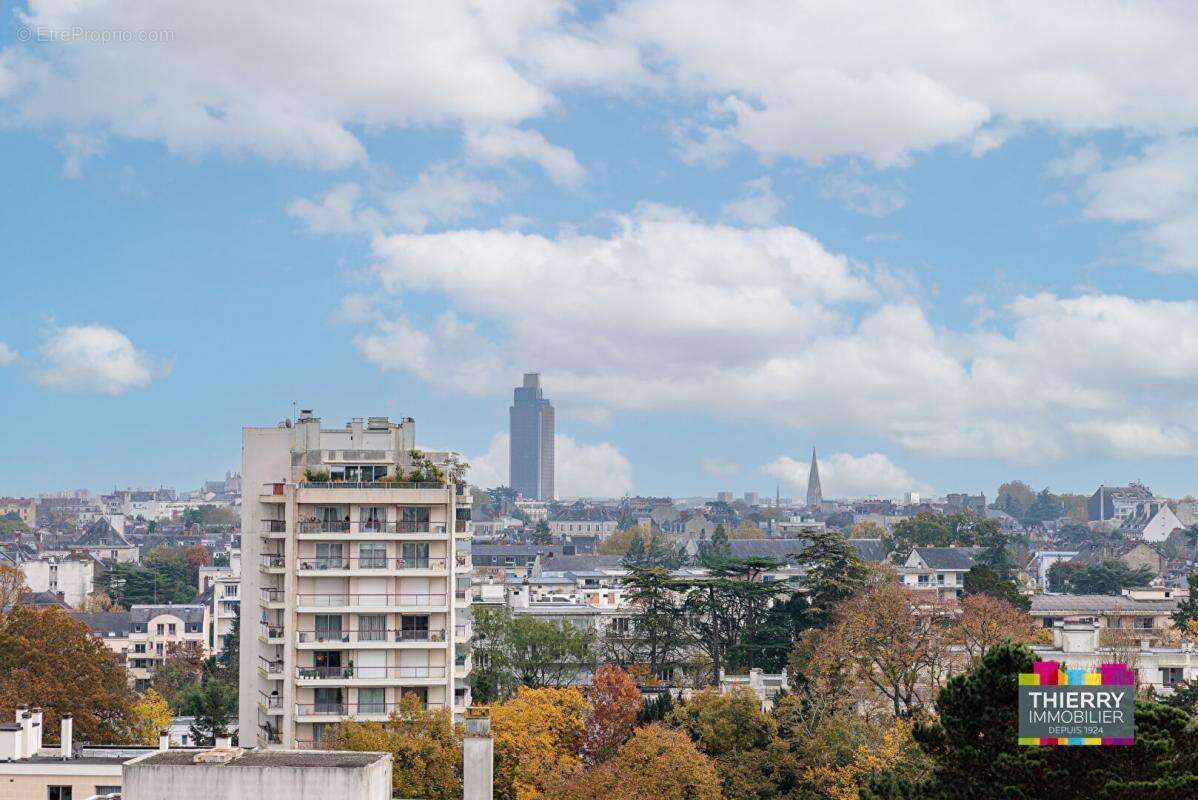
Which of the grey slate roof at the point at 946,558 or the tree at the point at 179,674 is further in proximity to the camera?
the grey slate roof at the point at 946,558

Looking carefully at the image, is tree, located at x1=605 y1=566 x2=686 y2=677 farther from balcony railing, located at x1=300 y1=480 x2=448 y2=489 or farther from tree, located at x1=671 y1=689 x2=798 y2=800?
balcony railing, located at x1=300 y1=480 x2=448 y2=489

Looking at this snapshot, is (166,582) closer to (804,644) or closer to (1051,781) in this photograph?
(804,644)

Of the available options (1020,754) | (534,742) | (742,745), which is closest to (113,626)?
(534,742)

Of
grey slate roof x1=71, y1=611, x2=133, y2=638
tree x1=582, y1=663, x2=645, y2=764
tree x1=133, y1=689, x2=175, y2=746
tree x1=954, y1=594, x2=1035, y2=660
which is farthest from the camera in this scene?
grey slate roof x1=71, y1=611, x2=133, y2=638

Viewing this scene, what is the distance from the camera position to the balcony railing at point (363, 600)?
46.4 meters

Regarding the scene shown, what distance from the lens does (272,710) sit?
46.1m

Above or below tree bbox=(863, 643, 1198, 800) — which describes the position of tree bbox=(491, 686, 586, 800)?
below

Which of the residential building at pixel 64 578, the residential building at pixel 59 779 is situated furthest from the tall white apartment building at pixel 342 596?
the residential building at pixel 64 578

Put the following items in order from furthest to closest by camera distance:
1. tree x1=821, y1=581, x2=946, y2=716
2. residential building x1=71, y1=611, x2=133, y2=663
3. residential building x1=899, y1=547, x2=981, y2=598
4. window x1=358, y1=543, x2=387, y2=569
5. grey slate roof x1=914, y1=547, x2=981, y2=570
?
grey slate roof x1=914, y1=547, x2=981, y2=570
residential building x1=899, y1=547, x2=981, y2=598
residential building x1=71, y1=611, x2=133, y2=663
tree x1=821, y1=581, x2=946, y2=716
window x1=358, y1=543, x2=387, y2=569

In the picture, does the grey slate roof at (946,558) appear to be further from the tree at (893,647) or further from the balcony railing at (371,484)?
the balcony railing at (371,484)

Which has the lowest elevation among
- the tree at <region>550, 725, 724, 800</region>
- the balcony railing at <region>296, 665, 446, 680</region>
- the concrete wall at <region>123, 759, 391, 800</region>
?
the tree at <region>550, 725, 724, 800</region>

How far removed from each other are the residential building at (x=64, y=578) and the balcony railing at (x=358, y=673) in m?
94.5

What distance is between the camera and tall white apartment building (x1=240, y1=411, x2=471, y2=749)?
4603cm

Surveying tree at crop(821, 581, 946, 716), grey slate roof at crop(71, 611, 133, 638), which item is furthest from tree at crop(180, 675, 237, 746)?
grey slate roof at crop(71, 611, 133, 638)
